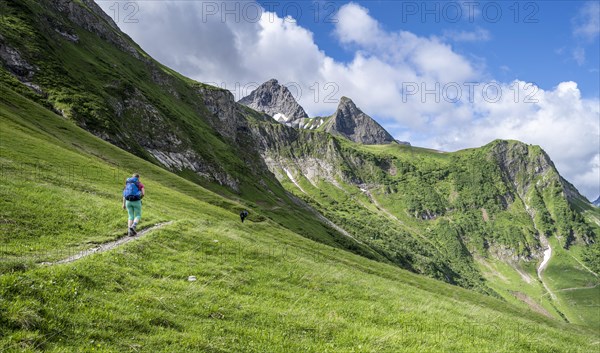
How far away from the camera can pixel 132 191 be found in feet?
78.9

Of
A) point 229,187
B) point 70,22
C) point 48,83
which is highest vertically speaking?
point 70,22

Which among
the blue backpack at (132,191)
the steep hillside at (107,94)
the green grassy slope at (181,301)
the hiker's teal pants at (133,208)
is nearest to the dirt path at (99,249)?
the green grassy slope at (181,301)

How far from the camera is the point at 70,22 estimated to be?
164 metres

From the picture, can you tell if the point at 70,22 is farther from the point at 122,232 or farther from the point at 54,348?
the point at 54,348

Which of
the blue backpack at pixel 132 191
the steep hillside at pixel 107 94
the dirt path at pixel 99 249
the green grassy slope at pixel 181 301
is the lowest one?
the dirt path at pixel 99 249

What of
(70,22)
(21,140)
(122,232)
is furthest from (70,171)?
(70,22)

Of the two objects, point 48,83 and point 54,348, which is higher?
point 48,83

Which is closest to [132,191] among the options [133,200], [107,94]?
[133,200]

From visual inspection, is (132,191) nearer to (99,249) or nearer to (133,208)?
(133,208)

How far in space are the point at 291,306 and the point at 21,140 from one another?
5129 cm

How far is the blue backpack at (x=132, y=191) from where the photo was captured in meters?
24.0

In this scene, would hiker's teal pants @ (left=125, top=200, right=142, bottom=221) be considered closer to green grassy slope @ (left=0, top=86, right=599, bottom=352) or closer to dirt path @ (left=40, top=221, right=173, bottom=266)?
dirt path @ (left=40, top=221, right=173, bottom=266)

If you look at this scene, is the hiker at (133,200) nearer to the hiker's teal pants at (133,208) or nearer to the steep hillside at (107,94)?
the hiker's teal pants at (133,208)

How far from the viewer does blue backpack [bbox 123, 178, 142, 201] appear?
945 inches
